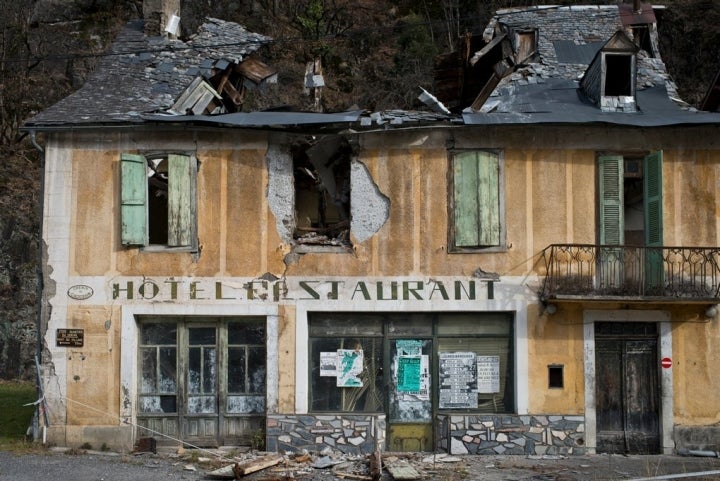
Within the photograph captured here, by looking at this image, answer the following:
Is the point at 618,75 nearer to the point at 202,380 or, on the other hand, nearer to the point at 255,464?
the point at 202,380

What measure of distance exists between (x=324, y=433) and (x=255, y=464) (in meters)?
1.94

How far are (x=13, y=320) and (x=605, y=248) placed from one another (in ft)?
55.4

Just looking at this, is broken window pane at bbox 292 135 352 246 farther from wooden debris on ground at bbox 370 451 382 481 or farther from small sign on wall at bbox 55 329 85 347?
small sign on wall at bbox 55 329 85 347

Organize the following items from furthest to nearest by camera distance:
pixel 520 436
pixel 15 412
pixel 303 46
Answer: pixel 303 46, pixel 15 412, pixel 520 436

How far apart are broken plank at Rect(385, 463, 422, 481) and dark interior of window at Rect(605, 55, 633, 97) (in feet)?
24.8

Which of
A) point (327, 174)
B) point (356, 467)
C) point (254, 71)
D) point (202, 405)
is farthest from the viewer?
point (254, 71)

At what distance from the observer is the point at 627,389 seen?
1494 centimetres

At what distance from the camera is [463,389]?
1490 centimetres

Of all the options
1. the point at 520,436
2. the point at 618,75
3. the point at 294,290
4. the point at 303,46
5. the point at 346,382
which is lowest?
the point at 520,436

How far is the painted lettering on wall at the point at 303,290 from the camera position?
48.6 feet

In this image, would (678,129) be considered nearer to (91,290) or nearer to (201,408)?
(201,408)

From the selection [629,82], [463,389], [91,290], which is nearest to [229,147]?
[91,290]

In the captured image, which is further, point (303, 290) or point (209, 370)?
point (209, 370)

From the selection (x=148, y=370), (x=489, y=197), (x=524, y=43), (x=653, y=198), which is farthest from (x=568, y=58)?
(x=148, y=370)
